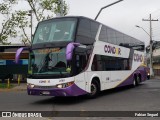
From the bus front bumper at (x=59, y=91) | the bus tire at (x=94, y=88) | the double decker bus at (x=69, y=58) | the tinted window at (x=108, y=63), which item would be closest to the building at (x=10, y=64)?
the tinted window at (x=108, y=63)

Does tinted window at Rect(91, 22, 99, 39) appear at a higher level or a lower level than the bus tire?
higher

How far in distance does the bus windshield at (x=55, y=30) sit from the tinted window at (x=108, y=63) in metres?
2.53

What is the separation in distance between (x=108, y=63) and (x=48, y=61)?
204 inches

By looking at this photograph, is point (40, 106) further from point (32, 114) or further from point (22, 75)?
point (22, 75)

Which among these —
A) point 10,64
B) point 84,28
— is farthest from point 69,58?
Answer: point 10,64

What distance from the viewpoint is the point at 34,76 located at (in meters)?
16.3

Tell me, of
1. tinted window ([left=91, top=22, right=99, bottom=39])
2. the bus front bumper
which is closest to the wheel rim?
the bus front bumper

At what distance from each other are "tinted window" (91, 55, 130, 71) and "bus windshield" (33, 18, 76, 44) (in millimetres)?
2527

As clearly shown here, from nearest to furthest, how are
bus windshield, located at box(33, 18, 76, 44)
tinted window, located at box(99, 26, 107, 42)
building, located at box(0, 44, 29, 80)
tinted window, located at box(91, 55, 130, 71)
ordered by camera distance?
bus windshield, located at box(33, 18, 76, 44), tinted window, located at box(91, 55, 130, 71), tinted window, located at box(99, 26, 107, 42), building, located at box(0, 44, 29, 80)

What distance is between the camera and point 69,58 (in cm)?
1454

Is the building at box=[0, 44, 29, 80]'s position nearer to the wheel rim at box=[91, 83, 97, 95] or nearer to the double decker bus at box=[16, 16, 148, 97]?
the double decker bus at box=[16, 16, 148, 97]

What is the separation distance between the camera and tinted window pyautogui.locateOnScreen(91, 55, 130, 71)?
18.6 m

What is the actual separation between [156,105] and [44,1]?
92.9ft

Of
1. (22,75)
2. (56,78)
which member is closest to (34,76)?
(56,78)
